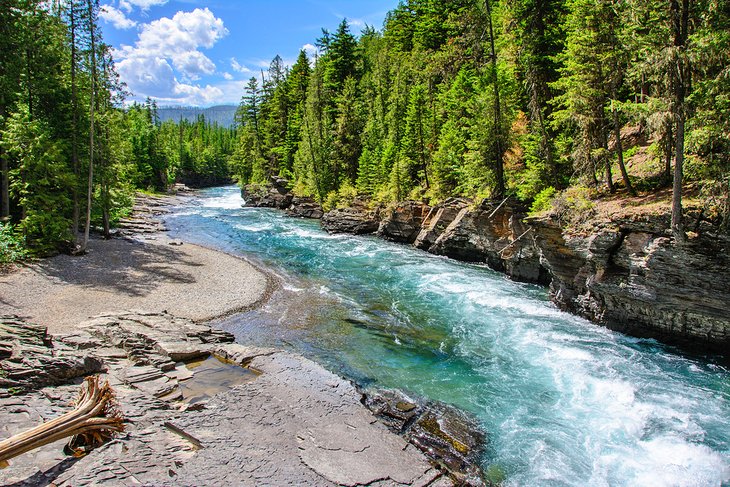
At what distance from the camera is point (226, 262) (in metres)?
29.2

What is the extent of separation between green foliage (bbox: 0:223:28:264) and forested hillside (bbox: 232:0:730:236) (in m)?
29.7

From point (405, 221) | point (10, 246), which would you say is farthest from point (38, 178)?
point (405, 221)

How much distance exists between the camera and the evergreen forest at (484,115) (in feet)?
49.9

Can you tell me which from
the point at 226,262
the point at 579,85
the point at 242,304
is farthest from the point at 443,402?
the point at 226,262

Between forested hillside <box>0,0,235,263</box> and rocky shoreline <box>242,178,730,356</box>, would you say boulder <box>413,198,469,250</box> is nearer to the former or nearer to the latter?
rocky shoreline <box>242,178,730,356</box>

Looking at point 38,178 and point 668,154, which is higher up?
→ point 668,154

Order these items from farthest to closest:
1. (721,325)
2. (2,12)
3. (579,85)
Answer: (2,12) → (579,85) → (721,325)

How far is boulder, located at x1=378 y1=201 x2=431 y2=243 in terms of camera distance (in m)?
38.0

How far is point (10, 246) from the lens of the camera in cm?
2419

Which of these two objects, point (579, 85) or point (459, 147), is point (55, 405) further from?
point (459, 147)

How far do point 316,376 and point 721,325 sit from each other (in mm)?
15577

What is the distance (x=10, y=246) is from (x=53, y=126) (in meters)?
8.85

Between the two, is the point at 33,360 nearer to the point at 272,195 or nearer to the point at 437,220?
the point at 437,220

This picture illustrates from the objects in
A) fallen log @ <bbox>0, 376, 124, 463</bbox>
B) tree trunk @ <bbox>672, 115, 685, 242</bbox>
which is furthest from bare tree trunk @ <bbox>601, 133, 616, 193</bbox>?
fallen log @ <bbox>0, 376, 124, 463</bbox>
